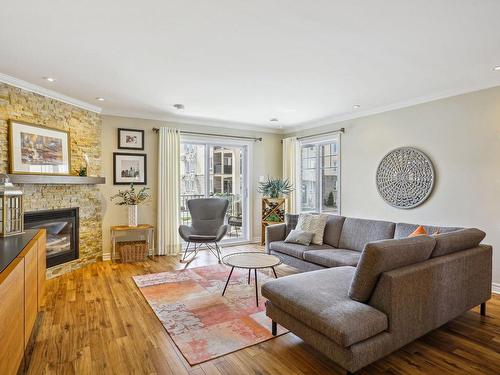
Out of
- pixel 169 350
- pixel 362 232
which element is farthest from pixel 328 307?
pixel 362 232

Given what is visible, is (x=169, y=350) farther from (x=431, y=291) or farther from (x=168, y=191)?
(x=168, y=191)

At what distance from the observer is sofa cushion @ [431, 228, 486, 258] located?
2400 mm

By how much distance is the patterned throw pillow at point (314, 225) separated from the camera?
4.22 meters

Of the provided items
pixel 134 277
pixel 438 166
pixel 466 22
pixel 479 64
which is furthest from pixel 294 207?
pixel 466 22

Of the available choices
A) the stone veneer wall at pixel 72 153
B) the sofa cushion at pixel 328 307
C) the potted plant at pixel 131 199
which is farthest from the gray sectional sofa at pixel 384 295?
the stone veneer wall at pixel 72 153

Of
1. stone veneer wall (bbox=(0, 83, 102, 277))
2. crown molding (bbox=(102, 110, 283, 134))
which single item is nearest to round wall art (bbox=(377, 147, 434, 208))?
crown molding (bbox=(102, 110, 283, 134))

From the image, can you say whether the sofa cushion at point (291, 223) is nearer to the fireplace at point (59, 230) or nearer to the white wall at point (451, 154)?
the white wall at point (451, 154)

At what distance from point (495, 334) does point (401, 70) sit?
2646 mm

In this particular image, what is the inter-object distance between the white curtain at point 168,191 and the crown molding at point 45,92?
117cm

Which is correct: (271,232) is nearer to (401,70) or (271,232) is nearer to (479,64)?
(401,70)

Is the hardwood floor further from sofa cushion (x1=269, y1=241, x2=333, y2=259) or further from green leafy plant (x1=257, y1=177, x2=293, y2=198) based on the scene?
green leafy plant (x1=257, y1=177, x2=293, y2=198)

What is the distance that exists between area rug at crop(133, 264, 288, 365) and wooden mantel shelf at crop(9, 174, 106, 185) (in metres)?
1.61

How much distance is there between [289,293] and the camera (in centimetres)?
228

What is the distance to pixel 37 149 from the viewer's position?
388cm
